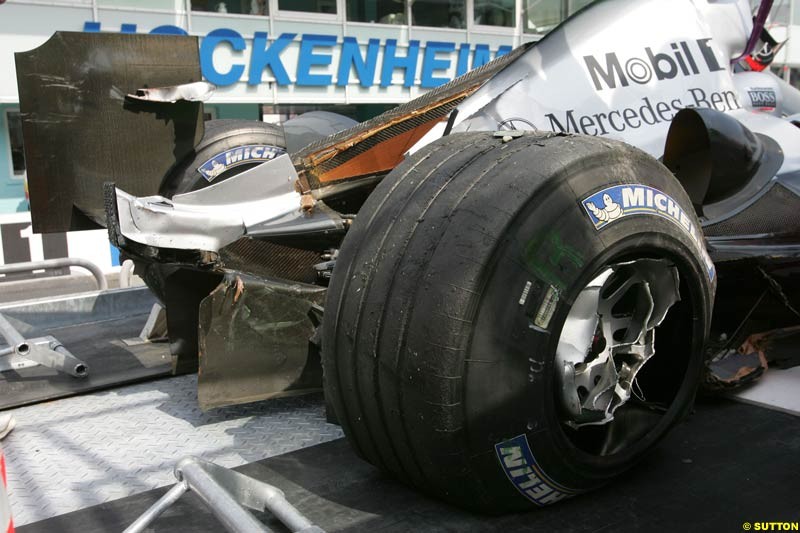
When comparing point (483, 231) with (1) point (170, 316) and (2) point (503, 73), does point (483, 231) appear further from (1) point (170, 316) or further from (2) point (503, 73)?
(1) point (170, 316)

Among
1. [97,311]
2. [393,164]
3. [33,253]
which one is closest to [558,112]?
[393,164]

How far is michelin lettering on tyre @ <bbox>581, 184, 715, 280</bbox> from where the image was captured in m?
2.34

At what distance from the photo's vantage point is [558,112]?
3701 mm

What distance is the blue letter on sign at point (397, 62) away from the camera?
1891 centimetres

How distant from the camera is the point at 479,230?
7.26ft

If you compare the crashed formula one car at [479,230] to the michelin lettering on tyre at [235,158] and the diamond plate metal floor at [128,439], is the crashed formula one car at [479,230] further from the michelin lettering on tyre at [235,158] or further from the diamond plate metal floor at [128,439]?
the diamond plate metal floor at [128,439]

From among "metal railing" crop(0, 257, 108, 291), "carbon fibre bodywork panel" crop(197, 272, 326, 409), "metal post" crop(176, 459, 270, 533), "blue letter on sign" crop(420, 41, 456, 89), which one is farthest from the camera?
"blue letter on sign" crop(420, 41, 456, 89)

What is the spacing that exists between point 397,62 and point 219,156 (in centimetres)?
1499

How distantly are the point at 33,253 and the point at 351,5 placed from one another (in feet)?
35.1

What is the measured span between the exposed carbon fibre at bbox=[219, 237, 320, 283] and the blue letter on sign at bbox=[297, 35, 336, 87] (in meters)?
14.7

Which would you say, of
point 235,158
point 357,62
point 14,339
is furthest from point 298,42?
point 14,339

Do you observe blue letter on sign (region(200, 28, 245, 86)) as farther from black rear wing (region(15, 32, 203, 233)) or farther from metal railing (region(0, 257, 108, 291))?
black rear wing (region(15, 32, 203, 233))

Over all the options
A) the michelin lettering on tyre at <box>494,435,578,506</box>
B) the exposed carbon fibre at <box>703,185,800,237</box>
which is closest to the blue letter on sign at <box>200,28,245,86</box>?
the exposed carbon fibre at <box>703,185,800,237</box>

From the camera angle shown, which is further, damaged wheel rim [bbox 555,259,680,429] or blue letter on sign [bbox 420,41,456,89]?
blue letter on sign [bbox 420,41,456,89]
